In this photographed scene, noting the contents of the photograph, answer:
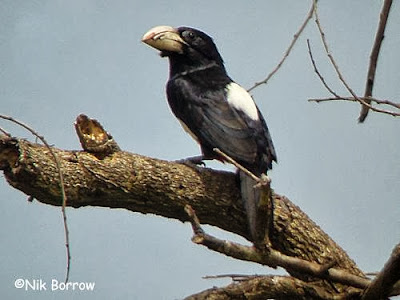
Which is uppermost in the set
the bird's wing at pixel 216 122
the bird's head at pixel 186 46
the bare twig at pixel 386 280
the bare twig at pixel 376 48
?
the bird's head at pixel 186 46

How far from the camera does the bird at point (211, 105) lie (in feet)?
13.5

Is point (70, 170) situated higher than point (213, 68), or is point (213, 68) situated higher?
point (213, 68)

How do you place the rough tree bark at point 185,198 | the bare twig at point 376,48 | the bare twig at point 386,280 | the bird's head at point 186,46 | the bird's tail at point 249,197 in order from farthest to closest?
the bird's head at point 186,46
the bird's tail at point 249,197
the bare twig at point 376,48
the rough tree bark at point 185,198
the bare twig at point 386,280

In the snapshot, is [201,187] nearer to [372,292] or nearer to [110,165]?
[110,165]

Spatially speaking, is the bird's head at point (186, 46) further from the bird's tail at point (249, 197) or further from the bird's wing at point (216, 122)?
the bird's tail at point (249, 197)

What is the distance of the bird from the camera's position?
13.5ft

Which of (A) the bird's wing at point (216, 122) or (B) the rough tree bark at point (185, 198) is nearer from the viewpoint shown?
(B) the rough tree bark at point (185, 198)

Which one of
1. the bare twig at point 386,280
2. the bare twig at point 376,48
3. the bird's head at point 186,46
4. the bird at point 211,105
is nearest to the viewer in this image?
the bare twig at point 386,280

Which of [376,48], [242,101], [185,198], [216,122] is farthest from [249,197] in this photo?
[376,48]

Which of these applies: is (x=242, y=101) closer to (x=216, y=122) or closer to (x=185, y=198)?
(x=216, y=122)

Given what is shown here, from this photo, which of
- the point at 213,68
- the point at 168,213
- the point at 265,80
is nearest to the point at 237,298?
the point at 168,213

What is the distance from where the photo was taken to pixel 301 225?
3936mm

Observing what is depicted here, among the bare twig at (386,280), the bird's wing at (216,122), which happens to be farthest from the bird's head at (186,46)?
the bare twig at (386,280)

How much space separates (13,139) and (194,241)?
1018 mm
